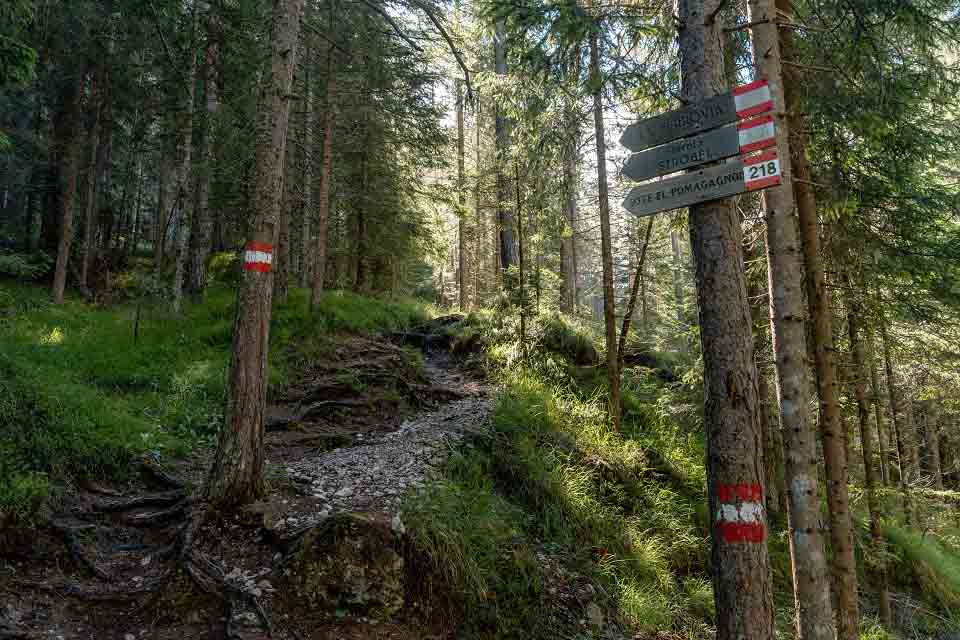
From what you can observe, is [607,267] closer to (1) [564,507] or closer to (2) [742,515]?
(1) [564,507]

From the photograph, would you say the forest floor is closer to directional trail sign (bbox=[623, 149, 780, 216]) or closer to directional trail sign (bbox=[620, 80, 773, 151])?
directional trail sign (bbox=[623, 149, 780, 216])

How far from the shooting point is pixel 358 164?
16.8 meters

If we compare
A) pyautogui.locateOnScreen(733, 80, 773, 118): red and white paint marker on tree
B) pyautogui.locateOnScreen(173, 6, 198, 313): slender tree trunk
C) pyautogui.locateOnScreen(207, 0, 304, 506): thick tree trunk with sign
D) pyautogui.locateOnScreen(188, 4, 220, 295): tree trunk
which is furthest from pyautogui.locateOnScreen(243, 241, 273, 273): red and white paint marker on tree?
pyautogui.locateOnScreen(188, 4, 220, 295): tree trunk

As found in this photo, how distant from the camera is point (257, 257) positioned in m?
4.99

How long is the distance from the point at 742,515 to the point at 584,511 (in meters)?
4.40

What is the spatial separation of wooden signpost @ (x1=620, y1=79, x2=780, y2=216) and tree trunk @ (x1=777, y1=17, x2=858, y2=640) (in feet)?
10.1

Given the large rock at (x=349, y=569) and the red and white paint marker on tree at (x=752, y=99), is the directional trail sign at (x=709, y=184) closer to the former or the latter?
the red and white paint marker on tree at (x=752, y=99)

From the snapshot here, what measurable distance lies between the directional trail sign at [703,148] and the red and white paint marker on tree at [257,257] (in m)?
3.58

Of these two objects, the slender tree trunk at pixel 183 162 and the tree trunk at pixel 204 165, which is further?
the tree trunk at pixel 204 165

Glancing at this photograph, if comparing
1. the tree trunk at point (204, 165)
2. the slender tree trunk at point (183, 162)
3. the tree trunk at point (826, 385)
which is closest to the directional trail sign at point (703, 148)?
the tree trunk at point (826, 385)

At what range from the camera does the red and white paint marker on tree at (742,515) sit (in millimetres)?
3168

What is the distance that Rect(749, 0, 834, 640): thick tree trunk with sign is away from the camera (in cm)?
499

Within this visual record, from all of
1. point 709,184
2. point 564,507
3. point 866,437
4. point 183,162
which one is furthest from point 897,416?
point 183,162

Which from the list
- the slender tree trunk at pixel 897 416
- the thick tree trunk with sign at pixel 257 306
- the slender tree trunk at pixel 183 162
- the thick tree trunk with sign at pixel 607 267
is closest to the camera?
the thick tree trunk with sign at pixel 257 306
